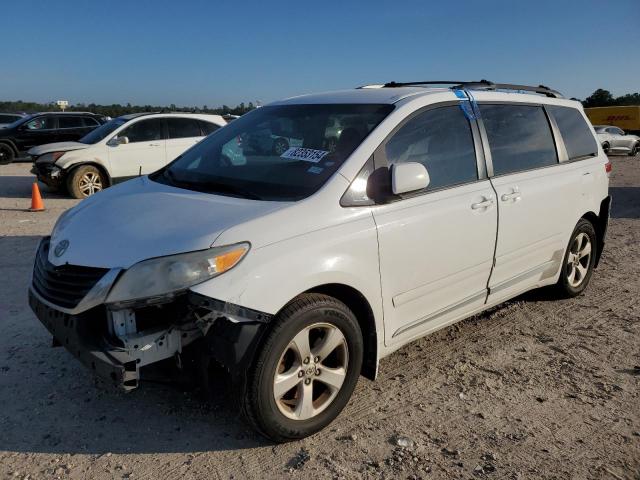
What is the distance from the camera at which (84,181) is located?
10.8 m

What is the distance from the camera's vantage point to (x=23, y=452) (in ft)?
9.16

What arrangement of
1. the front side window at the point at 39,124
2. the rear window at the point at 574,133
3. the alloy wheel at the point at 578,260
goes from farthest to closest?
the front side window at the point at 39,124, the alloy wheel at the point at 578,260, the rear window at the point at 574,133

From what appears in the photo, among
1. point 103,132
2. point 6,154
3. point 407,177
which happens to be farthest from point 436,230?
point 6,154

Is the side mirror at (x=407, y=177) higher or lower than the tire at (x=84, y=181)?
higher

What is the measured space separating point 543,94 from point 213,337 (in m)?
3.89

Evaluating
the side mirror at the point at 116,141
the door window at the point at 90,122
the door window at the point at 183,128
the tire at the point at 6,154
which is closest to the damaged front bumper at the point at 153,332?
the side mirror at the point at 116,141

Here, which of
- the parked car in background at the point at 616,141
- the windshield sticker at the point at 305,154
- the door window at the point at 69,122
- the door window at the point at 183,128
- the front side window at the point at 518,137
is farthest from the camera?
the parked car in background at the point at 616,141

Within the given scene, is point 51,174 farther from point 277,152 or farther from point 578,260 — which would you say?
point 578,260

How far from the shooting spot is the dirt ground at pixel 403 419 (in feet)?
8.95

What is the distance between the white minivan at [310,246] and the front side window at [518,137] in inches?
0.7

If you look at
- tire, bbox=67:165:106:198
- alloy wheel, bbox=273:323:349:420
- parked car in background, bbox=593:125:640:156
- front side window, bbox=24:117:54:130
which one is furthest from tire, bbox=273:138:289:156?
parked car in background, bbox=593:125:640:156

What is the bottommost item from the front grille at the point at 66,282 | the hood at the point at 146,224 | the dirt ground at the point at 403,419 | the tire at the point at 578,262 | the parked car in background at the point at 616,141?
the parked car in background at the point at 616,141

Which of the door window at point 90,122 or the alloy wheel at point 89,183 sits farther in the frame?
the door window at point 90,122

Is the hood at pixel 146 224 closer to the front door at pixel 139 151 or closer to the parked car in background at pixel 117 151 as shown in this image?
the parked car in background at pixel 117 151
